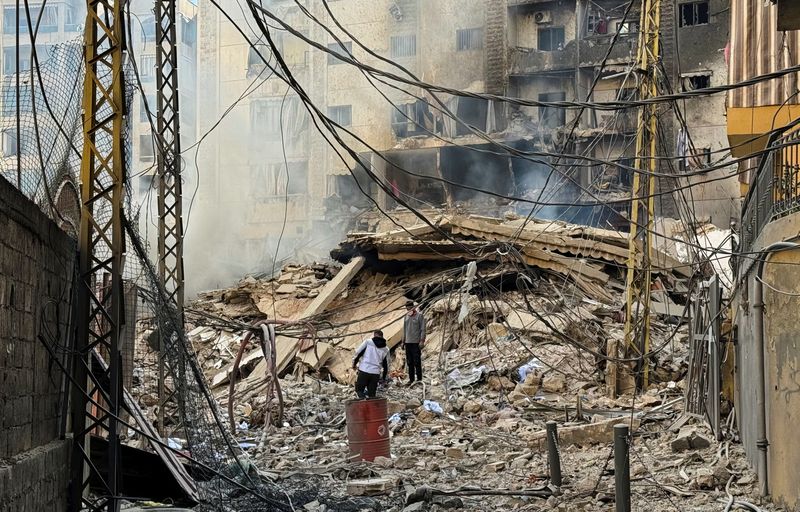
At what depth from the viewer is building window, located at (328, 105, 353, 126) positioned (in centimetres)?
5013

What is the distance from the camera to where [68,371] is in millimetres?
8391

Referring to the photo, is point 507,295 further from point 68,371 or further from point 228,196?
point 228,196

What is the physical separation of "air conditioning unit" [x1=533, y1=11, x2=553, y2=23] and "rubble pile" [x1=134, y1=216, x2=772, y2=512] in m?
20.6

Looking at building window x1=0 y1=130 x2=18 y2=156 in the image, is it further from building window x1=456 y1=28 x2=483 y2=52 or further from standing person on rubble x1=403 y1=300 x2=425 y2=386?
building window x1=456 y1=28 x2=483 y2=52

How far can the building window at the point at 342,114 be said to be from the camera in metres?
50.1

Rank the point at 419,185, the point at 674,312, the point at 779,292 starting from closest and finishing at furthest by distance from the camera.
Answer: the point at 779,292 → the point at 674,312 → the point at 419,185

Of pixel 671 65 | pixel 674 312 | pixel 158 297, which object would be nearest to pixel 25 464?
pixel 158 297

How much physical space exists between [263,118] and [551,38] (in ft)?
51.8

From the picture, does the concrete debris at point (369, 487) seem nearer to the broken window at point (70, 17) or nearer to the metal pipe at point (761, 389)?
the metal pipe at point (761, 389)

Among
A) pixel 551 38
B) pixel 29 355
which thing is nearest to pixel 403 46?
pixel 551 38

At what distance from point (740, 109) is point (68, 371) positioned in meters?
11.9

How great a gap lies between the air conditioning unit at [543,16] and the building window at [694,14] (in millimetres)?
5935

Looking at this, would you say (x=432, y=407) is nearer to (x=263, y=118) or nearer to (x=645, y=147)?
(x=645, y=147)

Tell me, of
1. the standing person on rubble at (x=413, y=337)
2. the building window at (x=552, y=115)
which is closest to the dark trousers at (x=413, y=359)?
the standing person on rubble at (x=413, y=337)
